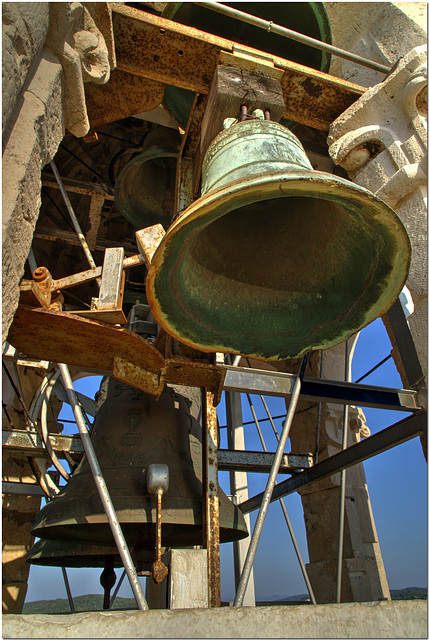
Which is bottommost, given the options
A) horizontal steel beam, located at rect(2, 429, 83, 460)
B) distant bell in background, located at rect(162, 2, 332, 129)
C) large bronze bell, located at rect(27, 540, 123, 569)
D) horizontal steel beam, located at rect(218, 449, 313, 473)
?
large bronze bell, located at rect(27, 540, 123, 569)

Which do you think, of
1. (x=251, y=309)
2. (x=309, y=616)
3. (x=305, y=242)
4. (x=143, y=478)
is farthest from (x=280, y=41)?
(x=309, y=616)

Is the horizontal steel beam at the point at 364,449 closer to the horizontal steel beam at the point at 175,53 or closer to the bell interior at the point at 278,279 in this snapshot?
the bell interior at the point at 278,279

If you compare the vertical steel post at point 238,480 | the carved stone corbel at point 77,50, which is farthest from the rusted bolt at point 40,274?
the vertical steel post at point 238,480

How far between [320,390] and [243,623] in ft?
5.39

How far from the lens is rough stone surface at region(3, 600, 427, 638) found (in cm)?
95

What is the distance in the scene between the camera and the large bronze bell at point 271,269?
56.8 inches

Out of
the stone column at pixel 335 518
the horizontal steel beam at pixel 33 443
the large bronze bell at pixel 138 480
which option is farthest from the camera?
the stone column at pixel 335 518

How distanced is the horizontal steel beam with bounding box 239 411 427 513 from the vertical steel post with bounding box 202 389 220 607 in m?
1.09

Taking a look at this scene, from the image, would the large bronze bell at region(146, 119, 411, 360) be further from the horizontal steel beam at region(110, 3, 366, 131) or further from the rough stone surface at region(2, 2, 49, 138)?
the horizontal steel beam at region(110, 3, 366, 131)

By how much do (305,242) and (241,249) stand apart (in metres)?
0.25

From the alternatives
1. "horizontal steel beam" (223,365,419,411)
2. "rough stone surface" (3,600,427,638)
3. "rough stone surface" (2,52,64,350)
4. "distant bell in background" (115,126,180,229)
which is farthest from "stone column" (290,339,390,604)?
"rough stone surface" (2,52,64,350)

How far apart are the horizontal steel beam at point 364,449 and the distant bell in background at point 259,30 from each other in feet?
7.19

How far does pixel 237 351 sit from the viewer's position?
1.64 m

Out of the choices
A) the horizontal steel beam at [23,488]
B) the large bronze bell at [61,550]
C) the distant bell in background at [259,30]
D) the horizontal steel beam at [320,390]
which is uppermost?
the distant bell in background at [259,30]
